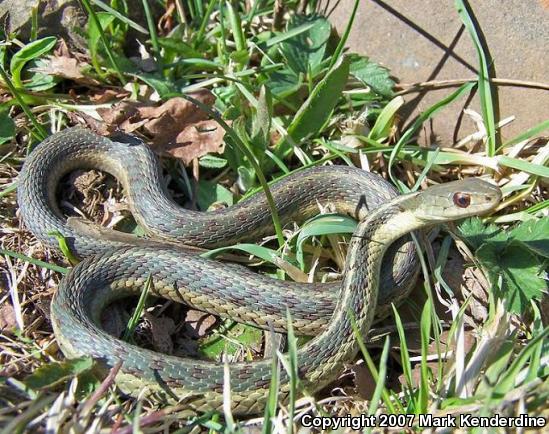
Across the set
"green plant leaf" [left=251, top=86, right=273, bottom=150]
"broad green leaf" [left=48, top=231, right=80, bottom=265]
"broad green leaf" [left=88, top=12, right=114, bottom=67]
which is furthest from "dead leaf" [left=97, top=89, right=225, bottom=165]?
"broad green leaf" [left=48, top=231, right=80, bottom=265]

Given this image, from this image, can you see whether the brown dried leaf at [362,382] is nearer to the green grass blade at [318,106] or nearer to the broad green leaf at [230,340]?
the broad green leaf at [230,340]

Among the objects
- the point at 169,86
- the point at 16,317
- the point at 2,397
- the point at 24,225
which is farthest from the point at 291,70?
the point at 2,397

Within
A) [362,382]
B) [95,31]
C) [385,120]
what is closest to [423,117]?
[385,120]

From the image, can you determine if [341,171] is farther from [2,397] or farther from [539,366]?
[2,397]

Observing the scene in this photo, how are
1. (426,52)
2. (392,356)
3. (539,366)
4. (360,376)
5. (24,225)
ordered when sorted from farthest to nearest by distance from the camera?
(426,52)
(24,225)
(392,356)
(360,376)
(539,366)

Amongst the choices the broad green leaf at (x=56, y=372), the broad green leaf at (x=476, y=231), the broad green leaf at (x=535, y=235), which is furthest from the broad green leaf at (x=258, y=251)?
the broad green leaf at (x=535, y=235)

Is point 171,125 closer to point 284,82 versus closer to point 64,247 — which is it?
point 284,82
